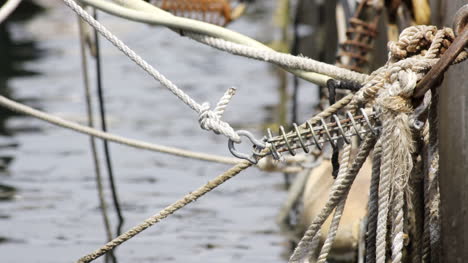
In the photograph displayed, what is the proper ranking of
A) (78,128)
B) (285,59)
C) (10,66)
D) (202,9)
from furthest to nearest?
(10,66)
(202,9)
(78,128)
(285,59)

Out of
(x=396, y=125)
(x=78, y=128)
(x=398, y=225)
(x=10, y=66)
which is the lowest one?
(x=398, y=225)

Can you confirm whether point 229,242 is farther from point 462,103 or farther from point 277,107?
point 277,107

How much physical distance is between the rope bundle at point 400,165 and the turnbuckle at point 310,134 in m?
0.05

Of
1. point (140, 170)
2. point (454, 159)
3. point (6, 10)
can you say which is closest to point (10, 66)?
point (140, 170)

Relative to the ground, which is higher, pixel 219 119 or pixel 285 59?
pixel 285 59

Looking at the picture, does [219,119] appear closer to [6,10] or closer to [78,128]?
[6,10]

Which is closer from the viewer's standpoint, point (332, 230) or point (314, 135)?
point (314, 135)

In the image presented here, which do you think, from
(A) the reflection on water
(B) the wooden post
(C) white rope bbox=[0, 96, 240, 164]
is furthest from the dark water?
(B) the wooden post

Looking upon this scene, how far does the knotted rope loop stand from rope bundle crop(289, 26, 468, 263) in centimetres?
39

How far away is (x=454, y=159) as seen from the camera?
3.73 metres

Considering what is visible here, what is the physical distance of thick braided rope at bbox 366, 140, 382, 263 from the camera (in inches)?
130

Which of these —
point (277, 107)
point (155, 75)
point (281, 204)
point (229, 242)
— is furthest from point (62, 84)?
point (155, 75)

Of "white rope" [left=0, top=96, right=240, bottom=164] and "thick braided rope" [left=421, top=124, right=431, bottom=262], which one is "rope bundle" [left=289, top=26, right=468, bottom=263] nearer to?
"thick braided rope" [left=421, top=124, right=431, bottom=262]

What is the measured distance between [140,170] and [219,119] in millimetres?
5340
